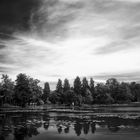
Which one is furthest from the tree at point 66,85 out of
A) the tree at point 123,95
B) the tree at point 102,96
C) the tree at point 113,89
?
the tree at point 123,95

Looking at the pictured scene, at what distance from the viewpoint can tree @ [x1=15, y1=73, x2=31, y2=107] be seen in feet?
292

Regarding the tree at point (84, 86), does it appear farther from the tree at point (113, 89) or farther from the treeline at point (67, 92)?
the tree at point (113, 89)

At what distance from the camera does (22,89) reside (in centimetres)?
9000

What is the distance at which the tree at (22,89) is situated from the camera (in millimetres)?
88875

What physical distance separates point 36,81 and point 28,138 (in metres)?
76.5

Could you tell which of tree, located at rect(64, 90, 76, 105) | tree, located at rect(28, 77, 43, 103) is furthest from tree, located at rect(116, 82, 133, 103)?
tree, located at rect(28, 77, 43, 103)

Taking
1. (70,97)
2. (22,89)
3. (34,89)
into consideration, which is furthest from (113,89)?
(22,89)

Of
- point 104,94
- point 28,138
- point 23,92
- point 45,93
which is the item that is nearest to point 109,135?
point 28,138

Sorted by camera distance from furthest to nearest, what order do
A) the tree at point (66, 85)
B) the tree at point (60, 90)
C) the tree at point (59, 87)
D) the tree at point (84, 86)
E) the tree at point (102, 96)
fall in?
the tree at point (59, 87) → the tree at point (66, 85) → the tree at point (60, 90) → the tree at point (84, 86) → the tree at point (102, 96)

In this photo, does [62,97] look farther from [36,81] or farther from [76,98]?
[36,81]

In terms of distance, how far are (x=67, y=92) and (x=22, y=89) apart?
114ft

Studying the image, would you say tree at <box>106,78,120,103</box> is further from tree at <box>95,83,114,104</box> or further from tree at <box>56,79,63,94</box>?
tree at <box>56,79,63,94</box>

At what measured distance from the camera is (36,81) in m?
95.1

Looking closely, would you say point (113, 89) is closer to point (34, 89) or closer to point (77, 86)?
point (77, 86)
